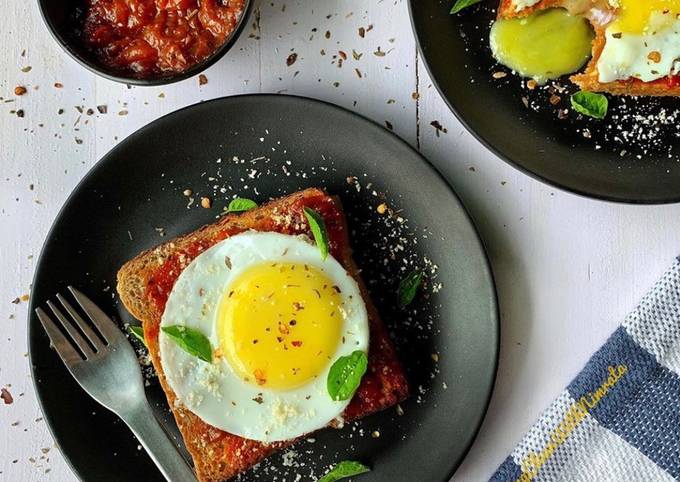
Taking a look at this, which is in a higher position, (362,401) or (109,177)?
(109,177)

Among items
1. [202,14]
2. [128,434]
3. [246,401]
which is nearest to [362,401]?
[246,401]

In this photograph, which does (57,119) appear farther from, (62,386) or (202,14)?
(62,386)

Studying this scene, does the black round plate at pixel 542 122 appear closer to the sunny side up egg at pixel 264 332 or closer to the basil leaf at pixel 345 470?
the sunny side up egg at pixel 264 332

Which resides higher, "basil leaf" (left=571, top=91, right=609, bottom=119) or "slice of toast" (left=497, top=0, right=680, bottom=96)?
"slice of toast" (left=497, top=0, right=680, bottom=96)

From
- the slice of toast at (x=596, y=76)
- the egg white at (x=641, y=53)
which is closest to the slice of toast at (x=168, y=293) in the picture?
the slice of toast at (x=596, y=76)

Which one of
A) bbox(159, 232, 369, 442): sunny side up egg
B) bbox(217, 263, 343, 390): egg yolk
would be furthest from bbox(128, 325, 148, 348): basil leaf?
bbox(217, 263, 343, 390): egg yolk

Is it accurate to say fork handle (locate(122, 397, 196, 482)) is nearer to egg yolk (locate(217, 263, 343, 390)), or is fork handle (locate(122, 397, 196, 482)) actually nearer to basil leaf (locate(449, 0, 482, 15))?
egg yolk (locate(217, 263, 343, 390))

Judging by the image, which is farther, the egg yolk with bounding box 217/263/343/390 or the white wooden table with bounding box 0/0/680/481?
the white wooden table with bounding box 0/0/680/481
